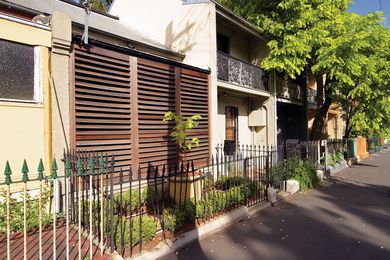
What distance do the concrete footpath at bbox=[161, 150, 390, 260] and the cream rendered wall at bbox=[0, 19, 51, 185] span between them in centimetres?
284

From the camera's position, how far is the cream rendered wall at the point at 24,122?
500cm

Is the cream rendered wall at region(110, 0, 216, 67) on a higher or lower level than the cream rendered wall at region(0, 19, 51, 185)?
higher

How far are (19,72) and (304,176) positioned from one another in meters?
8.26

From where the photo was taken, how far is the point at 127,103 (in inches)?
281

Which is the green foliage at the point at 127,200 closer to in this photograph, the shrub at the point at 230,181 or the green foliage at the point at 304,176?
the shrub at the point at 230,181

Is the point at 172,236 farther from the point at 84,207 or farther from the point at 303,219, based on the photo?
the point at 303,219

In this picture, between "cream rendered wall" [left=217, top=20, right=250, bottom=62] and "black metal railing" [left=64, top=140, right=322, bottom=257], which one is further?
"cream rendered wall" [left=217, top=20, right=250, bottom=62]

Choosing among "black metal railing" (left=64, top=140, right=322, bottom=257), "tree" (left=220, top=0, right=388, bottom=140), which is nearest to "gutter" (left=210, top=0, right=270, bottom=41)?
"tree" (left=220, top=0, right=388, bottom=140)

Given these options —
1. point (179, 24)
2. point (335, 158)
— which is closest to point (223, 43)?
point (179, 24)

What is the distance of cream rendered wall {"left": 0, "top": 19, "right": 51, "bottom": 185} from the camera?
5.00m

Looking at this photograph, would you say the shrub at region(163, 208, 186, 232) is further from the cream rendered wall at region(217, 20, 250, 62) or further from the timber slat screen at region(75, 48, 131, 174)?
the cream rendered wall at region(217, 20, 250, 62)

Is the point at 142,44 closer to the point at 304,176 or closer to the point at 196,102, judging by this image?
the point at 196,102

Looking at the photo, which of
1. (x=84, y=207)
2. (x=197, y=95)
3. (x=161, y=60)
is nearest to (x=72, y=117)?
(x=84, y=207)

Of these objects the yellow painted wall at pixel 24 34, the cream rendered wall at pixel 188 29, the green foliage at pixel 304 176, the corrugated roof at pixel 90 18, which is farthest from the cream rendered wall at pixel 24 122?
the green foliage at pixel 304 176
